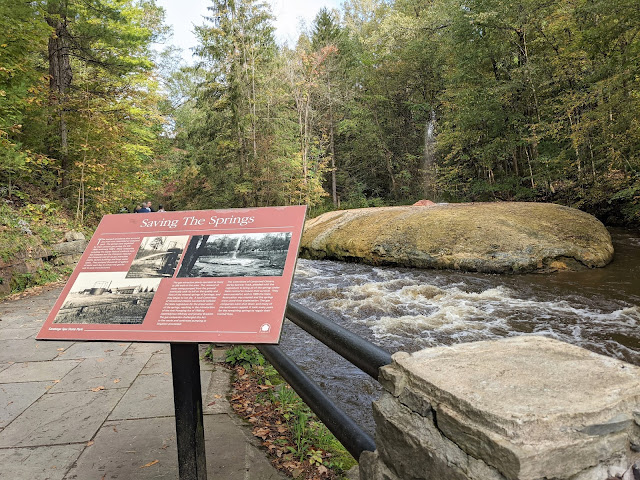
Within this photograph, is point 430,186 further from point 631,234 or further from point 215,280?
point 215,280

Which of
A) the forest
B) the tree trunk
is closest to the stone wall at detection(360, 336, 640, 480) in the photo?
the forest

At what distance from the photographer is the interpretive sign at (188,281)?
5.25ft

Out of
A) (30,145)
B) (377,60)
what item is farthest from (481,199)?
(30,145)

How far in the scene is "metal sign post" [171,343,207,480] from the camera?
72.2 inches

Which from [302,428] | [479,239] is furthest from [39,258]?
[479,239]

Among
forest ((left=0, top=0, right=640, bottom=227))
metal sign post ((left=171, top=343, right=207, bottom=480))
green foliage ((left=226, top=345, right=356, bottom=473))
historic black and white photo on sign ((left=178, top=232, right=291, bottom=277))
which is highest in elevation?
forest ((left=0, top=0, right=640, bottom=227))

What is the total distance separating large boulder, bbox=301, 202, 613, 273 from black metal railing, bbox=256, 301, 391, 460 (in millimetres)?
7326

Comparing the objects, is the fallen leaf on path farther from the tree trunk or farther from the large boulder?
the tree trunk

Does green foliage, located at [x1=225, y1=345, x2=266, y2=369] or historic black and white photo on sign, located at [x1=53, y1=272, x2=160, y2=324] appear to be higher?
historic black and white photo on sign, located at [x1=53, y1=272, x2=160, y2=324]

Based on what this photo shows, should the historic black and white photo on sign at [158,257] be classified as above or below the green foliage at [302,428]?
above

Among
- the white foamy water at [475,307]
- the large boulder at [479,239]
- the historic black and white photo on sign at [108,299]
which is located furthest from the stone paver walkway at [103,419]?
the large boulder at [479,239]

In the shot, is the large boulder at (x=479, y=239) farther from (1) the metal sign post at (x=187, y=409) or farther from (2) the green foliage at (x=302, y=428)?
(1) the metal sign post at (x=187, y=409)

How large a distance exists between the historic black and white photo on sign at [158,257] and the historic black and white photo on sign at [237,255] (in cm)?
6

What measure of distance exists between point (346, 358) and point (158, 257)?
996 mm
